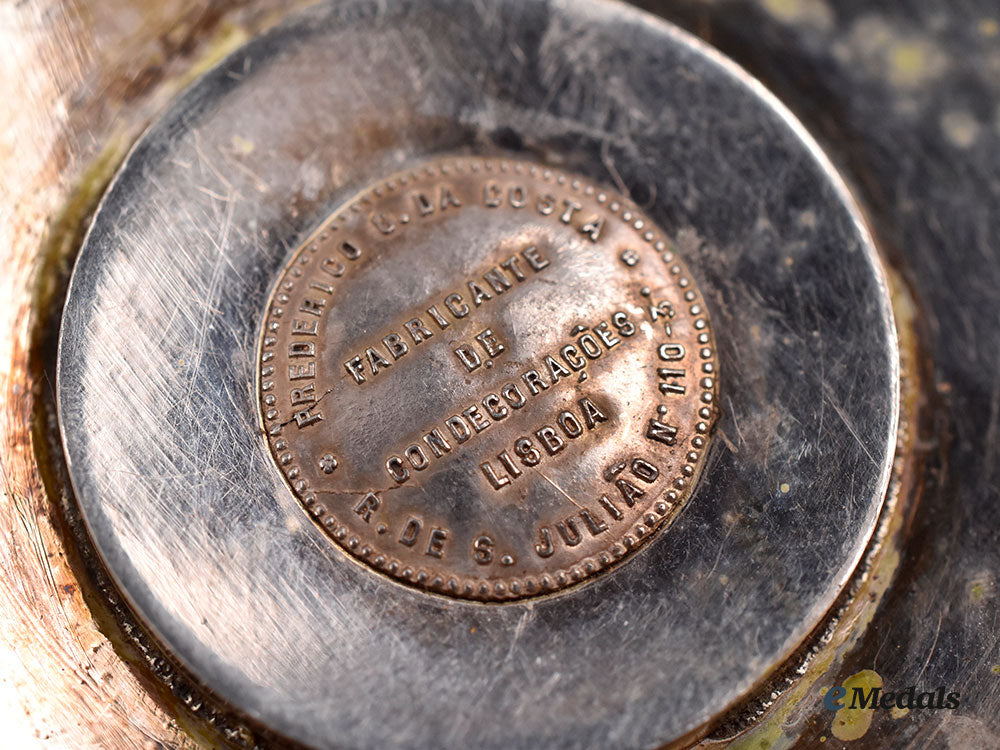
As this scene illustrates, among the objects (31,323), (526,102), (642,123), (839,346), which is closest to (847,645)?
(839,346)

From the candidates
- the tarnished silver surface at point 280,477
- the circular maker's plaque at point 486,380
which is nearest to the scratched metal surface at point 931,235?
the tarnished silver surface at point 280,477

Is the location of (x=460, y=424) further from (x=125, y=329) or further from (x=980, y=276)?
(x=980, y=276)

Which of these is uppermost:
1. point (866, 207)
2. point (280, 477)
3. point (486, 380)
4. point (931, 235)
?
point (280, 477)

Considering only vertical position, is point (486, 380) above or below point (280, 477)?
below

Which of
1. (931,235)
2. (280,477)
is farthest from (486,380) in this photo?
(931,235)

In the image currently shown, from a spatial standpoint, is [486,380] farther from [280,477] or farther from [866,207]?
[866,207]

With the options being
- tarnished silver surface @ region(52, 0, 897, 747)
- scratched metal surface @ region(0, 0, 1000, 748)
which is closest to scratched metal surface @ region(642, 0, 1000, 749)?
scratched metal surface @ region(0, 0, 1000, 748)

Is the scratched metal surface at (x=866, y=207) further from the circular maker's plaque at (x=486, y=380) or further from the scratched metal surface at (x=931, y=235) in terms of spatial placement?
the circular maker's plaque at (x=486, y=380)
